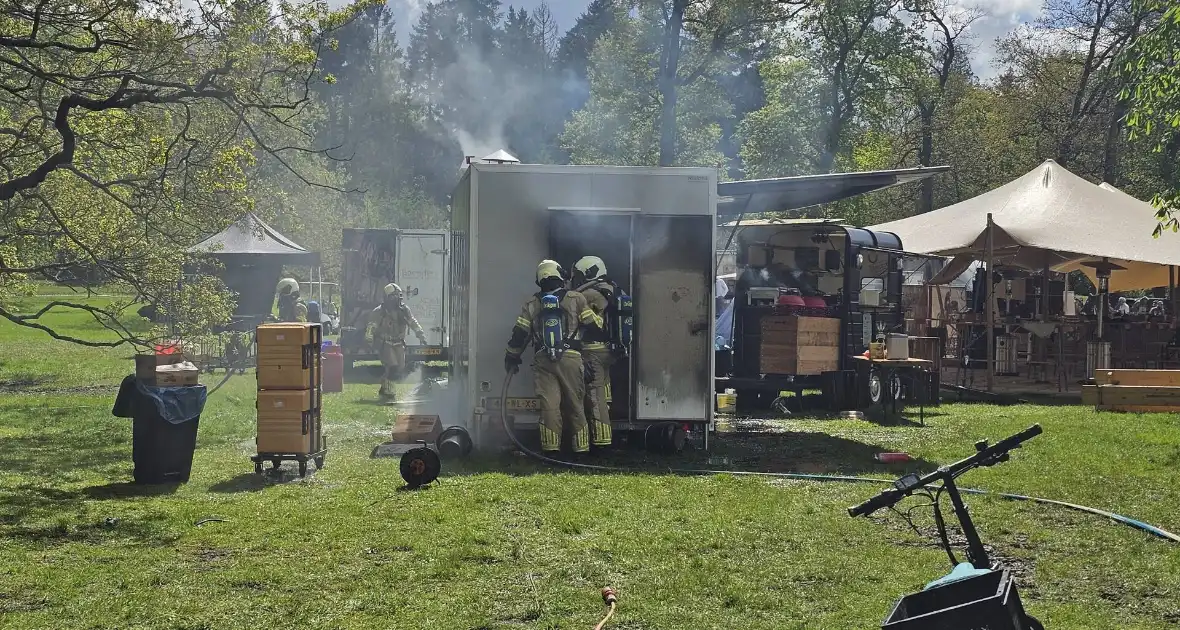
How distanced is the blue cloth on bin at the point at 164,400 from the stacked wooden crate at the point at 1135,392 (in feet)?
41.4

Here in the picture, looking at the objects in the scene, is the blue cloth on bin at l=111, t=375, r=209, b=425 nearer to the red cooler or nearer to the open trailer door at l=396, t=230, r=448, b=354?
the red cooler

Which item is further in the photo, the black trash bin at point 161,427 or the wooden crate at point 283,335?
the wooden crate at point 283,335

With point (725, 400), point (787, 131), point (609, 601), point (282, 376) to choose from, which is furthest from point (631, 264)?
point (787, 131)

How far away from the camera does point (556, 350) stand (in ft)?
38.7

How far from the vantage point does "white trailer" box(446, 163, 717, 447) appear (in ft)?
41.1

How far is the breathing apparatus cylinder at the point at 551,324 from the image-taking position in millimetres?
11695

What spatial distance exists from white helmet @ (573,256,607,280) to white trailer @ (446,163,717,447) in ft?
1.39

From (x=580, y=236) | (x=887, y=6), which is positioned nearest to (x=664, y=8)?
(x=887, y=6)

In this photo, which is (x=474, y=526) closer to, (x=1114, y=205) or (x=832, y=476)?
(x=832, y=476)

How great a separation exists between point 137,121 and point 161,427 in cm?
469

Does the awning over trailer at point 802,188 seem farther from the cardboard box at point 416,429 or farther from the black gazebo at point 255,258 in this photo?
the black gazebo at point 255,258

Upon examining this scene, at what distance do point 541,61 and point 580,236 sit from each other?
5385 centimetres

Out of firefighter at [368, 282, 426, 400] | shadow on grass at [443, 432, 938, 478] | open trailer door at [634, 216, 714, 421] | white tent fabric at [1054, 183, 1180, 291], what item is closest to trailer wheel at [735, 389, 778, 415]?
shadow on grass at [443, 432, 938, 478]

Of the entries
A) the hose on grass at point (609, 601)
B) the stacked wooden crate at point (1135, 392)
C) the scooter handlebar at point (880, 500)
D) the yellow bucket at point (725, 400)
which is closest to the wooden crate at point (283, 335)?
the hose on grass at point (609, 601)
